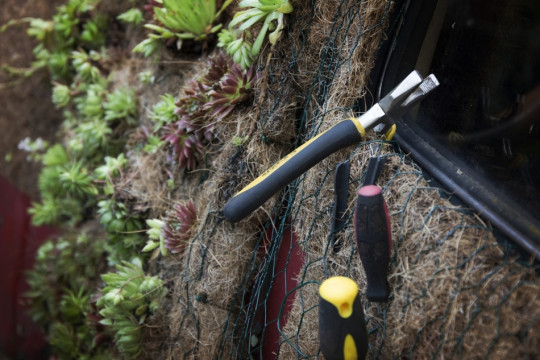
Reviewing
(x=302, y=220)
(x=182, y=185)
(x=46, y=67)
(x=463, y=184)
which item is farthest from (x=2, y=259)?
(x=463, y=184)

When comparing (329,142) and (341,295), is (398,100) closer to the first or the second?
(329,142)

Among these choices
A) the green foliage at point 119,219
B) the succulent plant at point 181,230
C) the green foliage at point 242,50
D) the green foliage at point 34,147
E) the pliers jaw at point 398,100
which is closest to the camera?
the pliers jaw at point 398,100

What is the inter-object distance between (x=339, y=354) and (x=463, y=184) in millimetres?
717

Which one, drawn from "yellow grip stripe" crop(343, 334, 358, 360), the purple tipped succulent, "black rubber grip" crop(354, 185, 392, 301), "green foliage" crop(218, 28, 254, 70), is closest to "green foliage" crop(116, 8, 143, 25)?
the purple tipped succulent

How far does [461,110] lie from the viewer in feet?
6.04

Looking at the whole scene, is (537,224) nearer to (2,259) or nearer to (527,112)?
(527,112)

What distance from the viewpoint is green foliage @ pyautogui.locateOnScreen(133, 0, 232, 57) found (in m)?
2.64

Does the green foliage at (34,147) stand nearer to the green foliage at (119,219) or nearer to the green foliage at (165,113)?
the green foliage at (119,219)

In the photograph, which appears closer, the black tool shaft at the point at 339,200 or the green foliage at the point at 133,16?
the black tool shaft at the point at 339,200

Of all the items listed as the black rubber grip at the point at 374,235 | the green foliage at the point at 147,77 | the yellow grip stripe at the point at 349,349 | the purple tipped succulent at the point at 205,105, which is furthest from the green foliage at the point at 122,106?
the yellow grip stripe at the point at 349,349

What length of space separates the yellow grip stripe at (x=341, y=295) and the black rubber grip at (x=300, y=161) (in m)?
0.44

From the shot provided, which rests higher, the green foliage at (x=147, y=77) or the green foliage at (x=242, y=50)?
the green foliage at (x=242, y=50)

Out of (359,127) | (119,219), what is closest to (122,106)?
(119,219)

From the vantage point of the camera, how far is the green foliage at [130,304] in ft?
8.34
